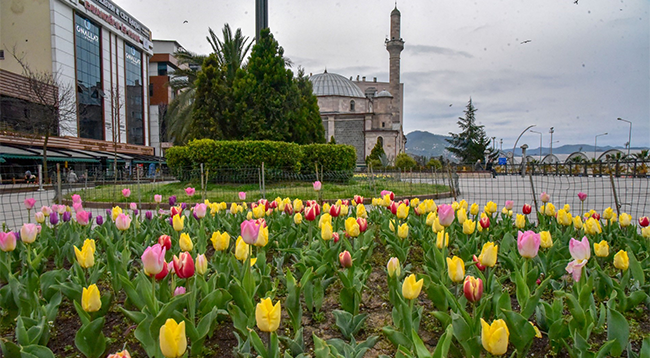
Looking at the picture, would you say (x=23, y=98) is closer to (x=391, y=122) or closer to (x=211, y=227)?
(x=211, y=227)

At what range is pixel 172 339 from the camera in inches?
53.9

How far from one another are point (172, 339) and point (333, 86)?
197 ft

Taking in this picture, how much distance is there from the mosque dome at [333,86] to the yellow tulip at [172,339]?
57.9m

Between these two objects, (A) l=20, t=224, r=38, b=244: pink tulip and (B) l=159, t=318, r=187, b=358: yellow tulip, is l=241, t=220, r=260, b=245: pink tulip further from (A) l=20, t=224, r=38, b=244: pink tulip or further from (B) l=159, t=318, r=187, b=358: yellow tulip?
(A) l=20, t=224, r=38, b=244: pink tulip

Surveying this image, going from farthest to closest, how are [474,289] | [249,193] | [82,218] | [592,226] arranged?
[249,193] → [82,218] → [592,226] → [474,289]

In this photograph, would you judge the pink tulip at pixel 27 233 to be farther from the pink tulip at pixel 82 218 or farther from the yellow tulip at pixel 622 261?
the yellow tulip at pixel 622 261

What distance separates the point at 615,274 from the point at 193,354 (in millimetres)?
3049

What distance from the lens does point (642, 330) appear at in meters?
2.36

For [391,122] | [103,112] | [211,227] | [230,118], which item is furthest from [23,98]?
[391,122]

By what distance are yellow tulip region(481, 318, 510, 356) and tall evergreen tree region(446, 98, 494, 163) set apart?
59.2m

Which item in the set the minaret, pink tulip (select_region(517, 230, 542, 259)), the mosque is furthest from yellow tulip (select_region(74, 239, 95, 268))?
the minaret

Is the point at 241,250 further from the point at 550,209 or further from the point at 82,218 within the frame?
the point at 550,209

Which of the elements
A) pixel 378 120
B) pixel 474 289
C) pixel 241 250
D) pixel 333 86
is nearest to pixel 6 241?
pixel 241 250

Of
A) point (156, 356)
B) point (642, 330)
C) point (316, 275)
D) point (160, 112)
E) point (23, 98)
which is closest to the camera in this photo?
point (156, 356)
